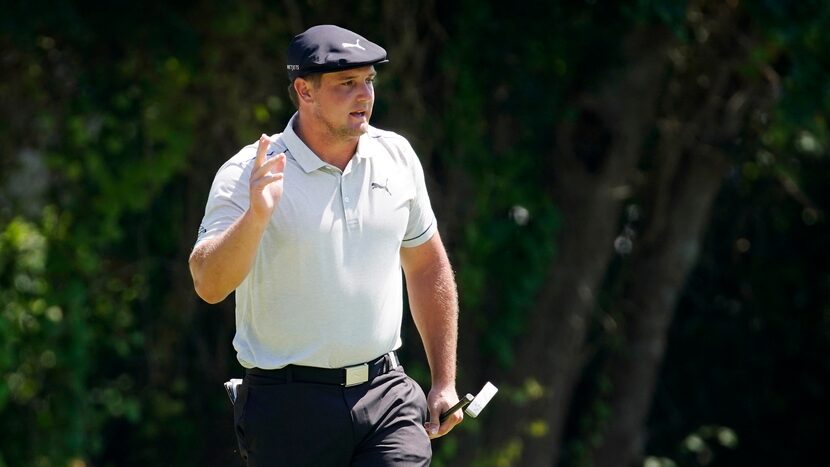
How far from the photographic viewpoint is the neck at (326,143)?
3.68 metres

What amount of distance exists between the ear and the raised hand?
Result: 0.34 m

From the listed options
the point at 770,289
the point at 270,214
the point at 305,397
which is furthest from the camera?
the point at 770,289

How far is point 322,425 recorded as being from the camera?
11.9 feet

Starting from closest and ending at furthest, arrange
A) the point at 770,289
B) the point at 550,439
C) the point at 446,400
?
the point at 446,400
the point at 550,439
the point at 770,289

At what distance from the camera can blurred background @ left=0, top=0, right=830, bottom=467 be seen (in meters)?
7.16

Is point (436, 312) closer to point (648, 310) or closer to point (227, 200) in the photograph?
point (227, 200)

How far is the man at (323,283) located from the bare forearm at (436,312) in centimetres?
25

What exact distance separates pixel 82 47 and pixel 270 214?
4.13 metres

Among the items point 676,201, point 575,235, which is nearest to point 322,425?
point 575,235

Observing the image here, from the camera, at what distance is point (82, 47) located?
711 centimetres

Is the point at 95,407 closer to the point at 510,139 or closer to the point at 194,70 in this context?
the point at 194,70

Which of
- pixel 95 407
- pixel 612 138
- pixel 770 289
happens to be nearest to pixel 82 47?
pixel 95 407

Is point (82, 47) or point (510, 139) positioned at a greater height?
point (82, 47)

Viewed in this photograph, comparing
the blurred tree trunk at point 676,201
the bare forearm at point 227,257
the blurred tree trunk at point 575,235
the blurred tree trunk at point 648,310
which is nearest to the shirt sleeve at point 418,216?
the bare forearm at point 227,257
